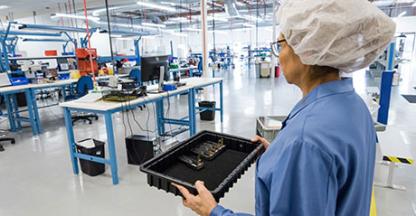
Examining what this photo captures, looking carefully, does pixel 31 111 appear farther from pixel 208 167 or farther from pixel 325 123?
pixel 325 123

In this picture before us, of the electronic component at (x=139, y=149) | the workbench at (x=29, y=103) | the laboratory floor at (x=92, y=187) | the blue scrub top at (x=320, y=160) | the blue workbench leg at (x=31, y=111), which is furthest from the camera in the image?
the blue workbench leg at (x=31, y=111)

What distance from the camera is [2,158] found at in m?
3.44

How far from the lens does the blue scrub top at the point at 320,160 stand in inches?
21.7

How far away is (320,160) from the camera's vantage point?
546mm

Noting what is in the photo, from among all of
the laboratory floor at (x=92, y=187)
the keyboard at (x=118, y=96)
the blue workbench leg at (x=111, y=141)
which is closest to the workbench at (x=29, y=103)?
the laboratory floor at (x=92, y=187)

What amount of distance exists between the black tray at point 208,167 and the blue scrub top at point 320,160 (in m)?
0.41

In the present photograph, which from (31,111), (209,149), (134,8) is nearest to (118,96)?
(209,149)

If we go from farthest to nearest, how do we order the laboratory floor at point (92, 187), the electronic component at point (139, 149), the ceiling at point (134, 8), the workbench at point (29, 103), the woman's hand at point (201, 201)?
1. the ceiling at point (134, 8)
2. the workbench at point (29, 103)
3. the electronic component at point (139, 149)
4. the laboratory floor at point (92, 187)
5. the woman's hand at point (201, 201)

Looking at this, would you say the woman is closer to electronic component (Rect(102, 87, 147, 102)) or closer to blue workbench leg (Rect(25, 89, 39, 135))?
electronic component (Rect(102, 87, 147, 102))

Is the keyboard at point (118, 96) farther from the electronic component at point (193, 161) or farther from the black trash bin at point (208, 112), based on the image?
the black trash bin at point (208, 112)

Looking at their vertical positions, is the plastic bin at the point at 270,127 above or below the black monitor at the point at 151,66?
below

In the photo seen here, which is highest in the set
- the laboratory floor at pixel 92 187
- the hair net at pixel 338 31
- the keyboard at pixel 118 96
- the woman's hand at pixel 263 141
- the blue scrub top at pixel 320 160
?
the hair net at pixel 338 31

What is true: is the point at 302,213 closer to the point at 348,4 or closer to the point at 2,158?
the point at 348,4

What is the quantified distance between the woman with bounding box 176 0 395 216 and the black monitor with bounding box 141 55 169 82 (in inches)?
104
